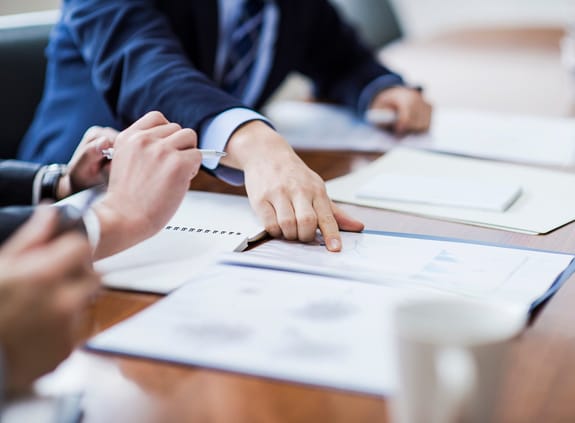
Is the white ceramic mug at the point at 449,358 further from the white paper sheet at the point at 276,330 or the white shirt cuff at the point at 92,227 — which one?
the white shirt cuff at the point at 92,227

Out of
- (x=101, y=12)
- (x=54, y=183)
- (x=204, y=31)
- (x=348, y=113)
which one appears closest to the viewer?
(x=54, y=183)

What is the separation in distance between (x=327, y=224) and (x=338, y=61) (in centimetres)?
91

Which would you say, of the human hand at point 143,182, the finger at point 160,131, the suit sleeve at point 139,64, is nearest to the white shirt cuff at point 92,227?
the human hand at point 143,182

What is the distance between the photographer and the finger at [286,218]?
87 centimetres

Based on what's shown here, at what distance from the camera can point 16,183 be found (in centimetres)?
95

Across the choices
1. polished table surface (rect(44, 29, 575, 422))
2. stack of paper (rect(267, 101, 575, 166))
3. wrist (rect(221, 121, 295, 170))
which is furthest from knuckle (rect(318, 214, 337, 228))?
stack of paper (rect(267, 101, 575, 166))

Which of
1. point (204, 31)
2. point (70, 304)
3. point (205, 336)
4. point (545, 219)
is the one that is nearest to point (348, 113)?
point (204, 31)

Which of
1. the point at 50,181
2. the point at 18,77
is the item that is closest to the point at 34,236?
the point at 50,181

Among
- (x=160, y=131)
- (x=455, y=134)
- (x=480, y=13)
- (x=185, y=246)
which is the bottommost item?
(x=480, y=13)

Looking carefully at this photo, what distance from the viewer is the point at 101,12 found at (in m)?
1.23

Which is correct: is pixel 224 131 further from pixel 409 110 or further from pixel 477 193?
pixel 409 110

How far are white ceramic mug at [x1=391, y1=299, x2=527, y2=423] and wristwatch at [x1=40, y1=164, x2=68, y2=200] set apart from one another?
601mm

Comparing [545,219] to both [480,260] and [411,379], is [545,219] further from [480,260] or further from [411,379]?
[411,379]

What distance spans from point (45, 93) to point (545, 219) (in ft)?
2.90
